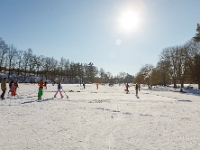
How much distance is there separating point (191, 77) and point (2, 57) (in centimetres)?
5973

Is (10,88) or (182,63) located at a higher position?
(182,63)

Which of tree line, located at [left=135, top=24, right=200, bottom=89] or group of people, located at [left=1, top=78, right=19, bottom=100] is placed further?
tree line, located at [left=135, top=24, right=200, bottom=89]

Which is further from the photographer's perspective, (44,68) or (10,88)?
(44,68)

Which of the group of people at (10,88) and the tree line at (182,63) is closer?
the group of people at (10,88)

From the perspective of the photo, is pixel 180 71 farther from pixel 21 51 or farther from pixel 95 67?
pixel 95 67

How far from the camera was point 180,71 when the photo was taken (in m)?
54.5

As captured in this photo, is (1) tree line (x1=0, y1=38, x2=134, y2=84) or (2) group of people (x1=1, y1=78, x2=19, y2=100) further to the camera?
(1) tree line (x1=0, y1=38, x2=134, y2=84)

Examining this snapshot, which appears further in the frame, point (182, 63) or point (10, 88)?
point (182, 63)

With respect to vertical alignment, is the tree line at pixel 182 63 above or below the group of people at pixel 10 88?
above

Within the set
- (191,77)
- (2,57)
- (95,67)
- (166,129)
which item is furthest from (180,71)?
(95,67)

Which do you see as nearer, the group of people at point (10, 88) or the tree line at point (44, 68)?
the group of people at point (10, 88)

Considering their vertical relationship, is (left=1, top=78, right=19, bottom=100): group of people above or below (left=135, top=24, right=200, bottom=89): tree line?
below

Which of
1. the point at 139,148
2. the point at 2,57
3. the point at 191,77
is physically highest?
the point at 2,57

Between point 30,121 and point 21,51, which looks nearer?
point 30,121
